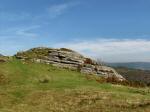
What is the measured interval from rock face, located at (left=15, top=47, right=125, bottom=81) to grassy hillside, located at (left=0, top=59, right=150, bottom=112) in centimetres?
711

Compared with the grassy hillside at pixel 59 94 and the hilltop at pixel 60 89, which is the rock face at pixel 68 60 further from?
the grassy hillside at pixel 59 94

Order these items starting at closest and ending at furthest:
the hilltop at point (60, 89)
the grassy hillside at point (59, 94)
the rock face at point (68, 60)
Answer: the grassy hillside at point (59, 94) < the hilltop at point (60, 89) < the rock face at point (68, 60)

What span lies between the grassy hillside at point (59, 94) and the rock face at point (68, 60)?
711cm

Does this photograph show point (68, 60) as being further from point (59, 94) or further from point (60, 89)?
point (59, 94)

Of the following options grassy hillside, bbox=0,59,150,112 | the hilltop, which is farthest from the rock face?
grassy hillside, bbox=0,59,150,112

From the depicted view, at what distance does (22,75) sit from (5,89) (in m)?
6.33

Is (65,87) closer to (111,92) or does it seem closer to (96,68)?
(111,92)

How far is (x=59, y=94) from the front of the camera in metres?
41.2

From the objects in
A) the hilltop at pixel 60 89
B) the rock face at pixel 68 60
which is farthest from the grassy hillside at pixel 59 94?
the rock face at pixel 68 60

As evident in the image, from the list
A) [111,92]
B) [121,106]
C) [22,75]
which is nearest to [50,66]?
[22,75]

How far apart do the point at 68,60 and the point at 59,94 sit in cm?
2117

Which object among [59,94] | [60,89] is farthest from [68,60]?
[59,94]

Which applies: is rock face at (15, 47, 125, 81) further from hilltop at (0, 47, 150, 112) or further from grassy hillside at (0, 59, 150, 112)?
grassy hillside at (0, 59, 150, 112)

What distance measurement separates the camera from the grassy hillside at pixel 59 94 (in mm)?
36625
